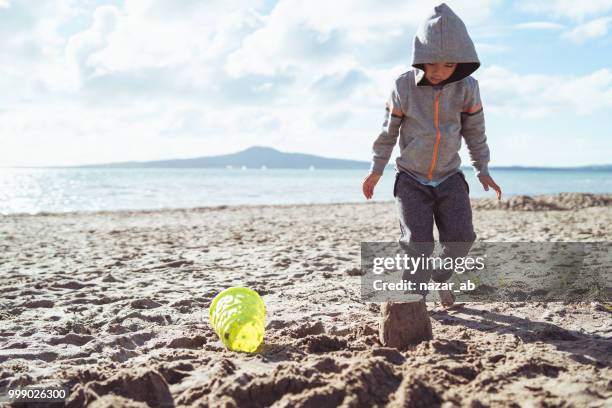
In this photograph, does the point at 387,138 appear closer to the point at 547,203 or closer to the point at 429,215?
the point at 429,215

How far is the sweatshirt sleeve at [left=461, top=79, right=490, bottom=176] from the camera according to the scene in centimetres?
307

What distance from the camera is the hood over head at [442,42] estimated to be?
2.84 meters

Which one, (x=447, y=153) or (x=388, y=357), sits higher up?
(x=447, y=153)

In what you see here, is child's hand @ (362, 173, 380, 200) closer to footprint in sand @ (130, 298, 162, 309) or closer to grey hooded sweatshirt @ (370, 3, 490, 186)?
grey hooded sweatshirt @ (370, 3, 490, 186)

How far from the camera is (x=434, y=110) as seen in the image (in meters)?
3.02

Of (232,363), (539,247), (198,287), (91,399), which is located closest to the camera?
(91,399)

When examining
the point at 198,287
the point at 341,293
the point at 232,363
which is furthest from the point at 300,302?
the point at 232,363

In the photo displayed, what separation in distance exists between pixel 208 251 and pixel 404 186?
139 inches

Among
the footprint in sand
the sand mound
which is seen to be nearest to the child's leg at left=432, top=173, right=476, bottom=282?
the footprint in sand

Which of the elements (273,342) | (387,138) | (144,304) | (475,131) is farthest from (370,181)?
(144,304)

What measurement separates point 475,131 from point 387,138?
54cm

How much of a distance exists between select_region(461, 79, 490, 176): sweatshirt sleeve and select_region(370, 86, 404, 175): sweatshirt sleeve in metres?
0.40

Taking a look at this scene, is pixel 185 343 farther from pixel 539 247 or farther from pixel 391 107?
pixel 539 247

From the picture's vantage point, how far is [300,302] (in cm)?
356
